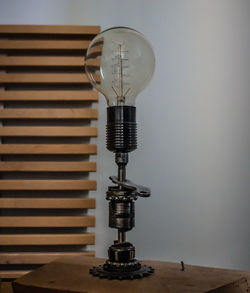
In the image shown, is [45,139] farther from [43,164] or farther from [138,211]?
[138,211]

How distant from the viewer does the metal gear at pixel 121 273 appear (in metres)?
1.44

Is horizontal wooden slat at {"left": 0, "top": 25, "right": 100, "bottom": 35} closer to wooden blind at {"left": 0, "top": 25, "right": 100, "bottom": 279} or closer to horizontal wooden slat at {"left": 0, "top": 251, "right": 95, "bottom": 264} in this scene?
wooden blind at {"left": 0, "top": 25, "right": 100, "bottom": 279}

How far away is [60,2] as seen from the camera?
7.53 feet

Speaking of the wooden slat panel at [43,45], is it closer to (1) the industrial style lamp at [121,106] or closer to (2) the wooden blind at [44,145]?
(2) the wooden blind at [44,145]

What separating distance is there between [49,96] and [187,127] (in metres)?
0.79

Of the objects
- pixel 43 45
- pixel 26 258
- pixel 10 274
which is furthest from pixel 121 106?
pixel 10 274

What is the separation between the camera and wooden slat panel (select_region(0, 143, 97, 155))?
2.20m

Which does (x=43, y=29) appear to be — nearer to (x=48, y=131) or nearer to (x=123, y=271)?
(x=48, y=131)

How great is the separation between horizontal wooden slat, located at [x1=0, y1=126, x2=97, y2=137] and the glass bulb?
22.0 inches

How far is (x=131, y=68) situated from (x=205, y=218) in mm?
1018

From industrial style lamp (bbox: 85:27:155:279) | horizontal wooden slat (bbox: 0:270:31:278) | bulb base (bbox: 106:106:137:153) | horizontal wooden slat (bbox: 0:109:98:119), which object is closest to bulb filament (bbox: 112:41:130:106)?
industrial style lamp (bbox: 85:27:155:279)

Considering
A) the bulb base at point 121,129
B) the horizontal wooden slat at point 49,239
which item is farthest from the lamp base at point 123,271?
the horizontal wooden slat at point 49,239

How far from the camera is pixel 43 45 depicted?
2248 millimetres

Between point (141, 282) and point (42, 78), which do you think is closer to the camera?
point (141, 282)
